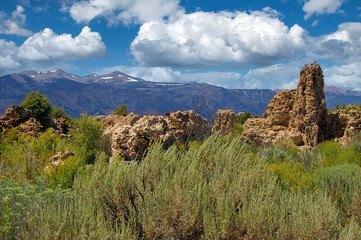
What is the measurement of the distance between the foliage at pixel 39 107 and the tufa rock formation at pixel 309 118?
53.3ft

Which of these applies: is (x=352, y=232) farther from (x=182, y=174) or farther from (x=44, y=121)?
(x=44, y=121)

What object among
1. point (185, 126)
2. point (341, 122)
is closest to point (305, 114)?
point (341, 122)

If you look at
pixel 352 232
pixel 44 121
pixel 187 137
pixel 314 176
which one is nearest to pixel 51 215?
pixel 352 232

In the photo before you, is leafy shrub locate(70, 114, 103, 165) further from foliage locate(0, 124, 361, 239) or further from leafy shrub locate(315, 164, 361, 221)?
leafy shrub locate(315, 164, 361, 221)

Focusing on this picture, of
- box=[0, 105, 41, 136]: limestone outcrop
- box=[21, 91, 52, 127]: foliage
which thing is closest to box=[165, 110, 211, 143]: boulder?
box=[0, 105, 41, 136]: limestone outcrop

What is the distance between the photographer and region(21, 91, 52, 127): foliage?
69.3 feet

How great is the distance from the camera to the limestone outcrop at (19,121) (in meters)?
17.4

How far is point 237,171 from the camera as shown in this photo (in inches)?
252

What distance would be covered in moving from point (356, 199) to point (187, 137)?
7981 mm

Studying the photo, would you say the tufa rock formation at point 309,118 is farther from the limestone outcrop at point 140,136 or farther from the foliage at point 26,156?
the foliage at point 26,156

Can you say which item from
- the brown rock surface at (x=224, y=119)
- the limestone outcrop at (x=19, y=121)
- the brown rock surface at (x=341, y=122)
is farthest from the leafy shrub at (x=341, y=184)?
the brown rock surface at (x=224, y=119)

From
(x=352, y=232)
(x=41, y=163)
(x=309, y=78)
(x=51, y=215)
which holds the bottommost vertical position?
(x=41, y=163)

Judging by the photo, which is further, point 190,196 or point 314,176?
point 314,176

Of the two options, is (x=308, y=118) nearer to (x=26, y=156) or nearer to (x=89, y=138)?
(x=89, y=138)
